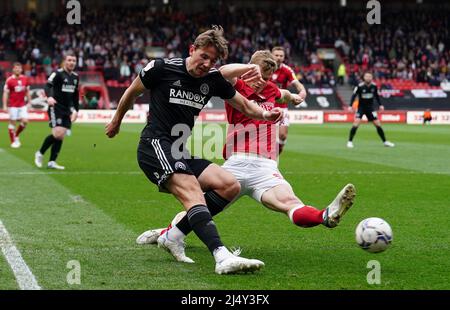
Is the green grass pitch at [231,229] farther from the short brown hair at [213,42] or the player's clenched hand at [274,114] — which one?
the short brown hair at [213,42]

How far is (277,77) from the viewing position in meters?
16.5

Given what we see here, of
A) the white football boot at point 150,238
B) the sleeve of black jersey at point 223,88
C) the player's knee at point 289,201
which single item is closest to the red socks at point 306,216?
the player's knee at point 289,201

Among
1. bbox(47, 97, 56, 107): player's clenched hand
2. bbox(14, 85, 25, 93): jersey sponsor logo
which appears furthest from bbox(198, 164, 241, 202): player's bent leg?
bbox(14, 85, 25, 93): jersey sponsor logo

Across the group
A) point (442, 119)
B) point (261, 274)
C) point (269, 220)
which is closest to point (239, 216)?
point (269, 220)

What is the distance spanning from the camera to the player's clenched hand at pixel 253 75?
7.42m

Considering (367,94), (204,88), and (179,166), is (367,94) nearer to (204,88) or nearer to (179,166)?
(204,88)

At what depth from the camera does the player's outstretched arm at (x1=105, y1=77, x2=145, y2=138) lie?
23.1ft

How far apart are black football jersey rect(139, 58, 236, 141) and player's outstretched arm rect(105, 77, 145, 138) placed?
76 millimetres

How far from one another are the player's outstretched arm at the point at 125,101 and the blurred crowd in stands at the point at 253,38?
38062 millimetres

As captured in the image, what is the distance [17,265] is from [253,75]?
8.75ft

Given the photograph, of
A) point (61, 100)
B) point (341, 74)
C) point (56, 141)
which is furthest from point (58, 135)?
point (341, 74)

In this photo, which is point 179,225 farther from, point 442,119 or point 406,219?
point 442,119

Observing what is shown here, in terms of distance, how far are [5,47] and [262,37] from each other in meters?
16.4

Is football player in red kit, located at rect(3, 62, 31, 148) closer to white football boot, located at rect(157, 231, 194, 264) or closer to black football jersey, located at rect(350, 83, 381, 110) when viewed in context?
black football jersey, located at rect(350, 83, 381, 110)
